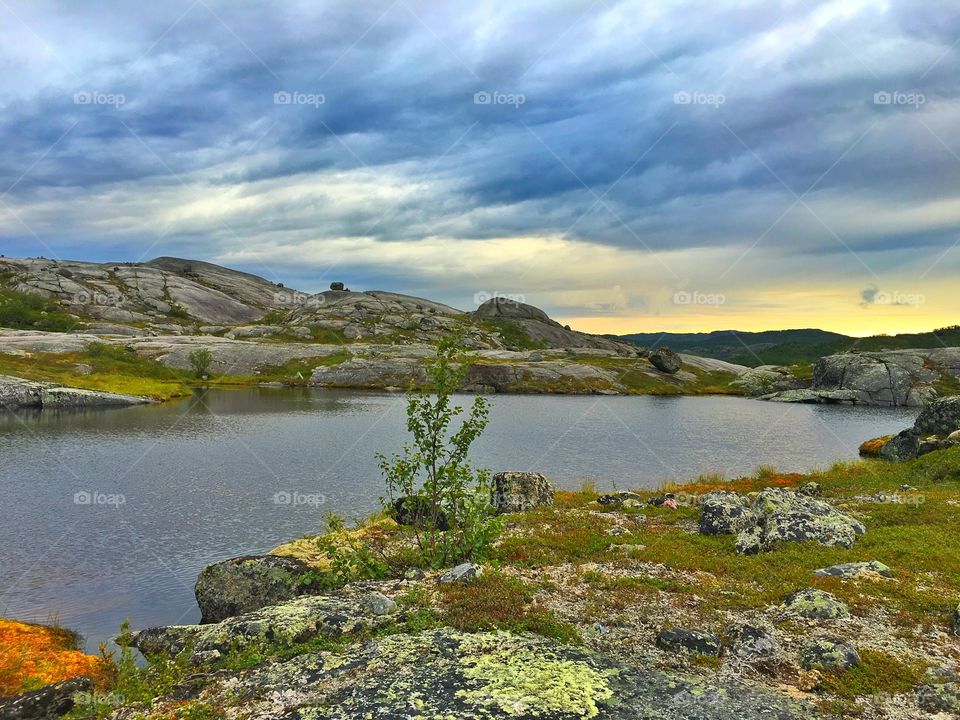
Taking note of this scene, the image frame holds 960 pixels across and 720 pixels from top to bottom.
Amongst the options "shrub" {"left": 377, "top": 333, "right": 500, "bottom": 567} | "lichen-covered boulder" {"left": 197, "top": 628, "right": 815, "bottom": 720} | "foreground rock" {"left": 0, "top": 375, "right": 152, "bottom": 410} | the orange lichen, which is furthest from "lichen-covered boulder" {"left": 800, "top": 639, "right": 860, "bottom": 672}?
"foreground rock" {"left": 0, "top": 375, "right": 152, "bottom": 410}

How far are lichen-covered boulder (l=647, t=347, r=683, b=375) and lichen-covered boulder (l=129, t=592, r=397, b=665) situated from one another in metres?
187

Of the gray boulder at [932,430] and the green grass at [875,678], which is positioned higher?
the gray boulder at [932,430]

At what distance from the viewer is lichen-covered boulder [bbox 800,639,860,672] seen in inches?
527

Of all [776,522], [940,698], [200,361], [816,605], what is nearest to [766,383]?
[200,361]

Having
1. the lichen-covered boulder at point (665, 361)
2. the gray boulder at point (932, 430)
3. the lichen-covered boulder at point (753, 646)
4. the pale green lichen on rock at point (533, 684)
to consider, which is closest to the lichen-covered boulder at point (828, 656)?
the lichen-covered boulder at point (753, 646)

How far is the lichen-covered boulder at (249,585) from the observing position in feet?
67.6

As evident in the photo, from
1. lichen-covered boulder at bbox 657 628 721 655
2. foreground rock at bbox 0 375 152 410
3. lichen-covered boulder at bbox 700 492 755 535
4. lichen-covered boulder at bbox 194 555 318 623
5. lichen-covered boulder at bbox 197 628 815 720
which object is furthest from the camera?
foreground rock at bbox 0 375 152 410

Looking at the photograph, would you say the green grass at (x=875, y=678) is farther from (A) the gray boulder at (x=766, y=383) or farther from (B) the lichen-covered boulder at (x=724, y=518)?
(A) the gray boulder at (x=766, y=383)

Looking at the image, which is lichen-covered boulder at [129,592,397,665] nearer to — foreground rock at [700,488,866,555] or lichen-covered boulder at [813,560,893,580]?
lichen-covered boulder at [813,560,893,580]

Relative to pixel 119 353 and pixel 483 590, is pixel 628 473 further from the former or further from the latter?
pixel 119 353

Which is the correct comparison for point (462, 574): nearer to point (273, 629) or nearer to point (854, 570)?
point (273, 629)
